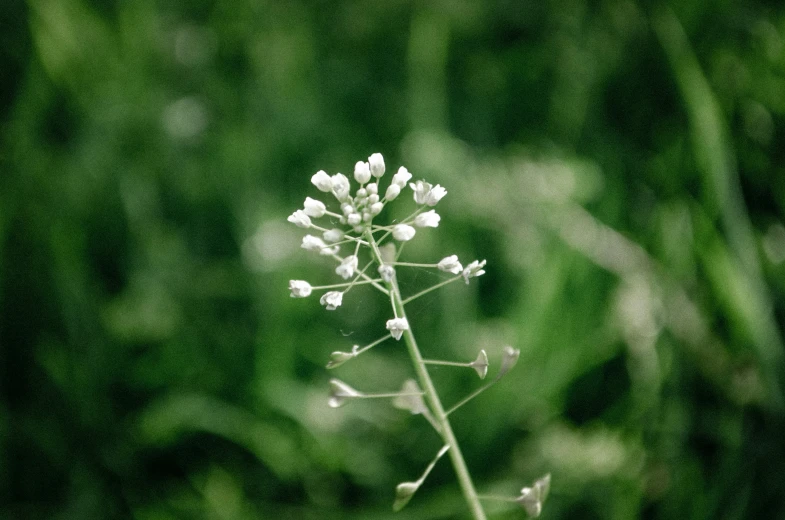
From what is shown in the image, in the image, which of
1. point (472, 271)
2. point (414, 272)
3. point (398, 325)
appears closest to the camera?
point (398, 325)

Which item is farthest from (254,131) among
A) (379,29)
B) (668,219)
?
(668,219)

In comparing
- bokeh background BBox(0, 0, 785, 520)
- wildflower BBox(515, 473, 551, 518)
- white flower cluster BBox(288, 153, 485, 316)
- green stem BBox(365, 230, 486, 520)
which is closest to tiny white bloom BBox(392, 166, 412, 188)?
white flower cluster BBox(288, 153, 485, 316)

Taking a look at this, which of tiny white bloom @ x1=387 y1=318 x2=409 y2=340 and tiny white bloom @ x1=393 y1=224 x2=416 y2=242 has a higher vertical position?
tiny white bloom @ x1=393 y1=224 x2=416 y2=242

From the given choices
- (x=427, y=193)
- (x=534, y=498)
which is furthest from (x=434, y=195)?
(x=534, y=498)

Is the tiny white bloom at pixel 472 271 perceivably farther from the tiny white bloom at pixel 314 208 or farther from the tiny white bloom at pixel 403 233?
the tiny white bloom at pixel 314 208

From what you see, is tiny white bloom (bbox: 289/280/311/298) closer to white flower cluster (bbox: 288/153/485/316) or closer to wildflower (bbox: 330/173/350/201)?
white flower cluster (bbox: 288/153/485/316)

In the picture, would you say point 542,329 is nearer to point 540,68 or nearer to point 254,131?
point 540,68

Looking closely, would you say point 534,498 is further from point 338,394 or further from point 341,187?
point 341,187

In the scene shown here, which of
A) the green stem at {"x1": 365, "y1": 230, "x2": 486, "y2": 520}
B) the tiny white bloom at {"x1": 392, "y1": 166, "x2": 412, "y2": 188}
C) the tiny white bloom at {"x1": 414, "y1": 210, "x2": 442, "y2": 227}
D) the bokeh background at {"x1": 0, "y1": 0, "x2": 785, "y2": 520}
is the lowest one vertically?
the green stem at {"x1": 365, "y1": 230, "x2": 486, "y2": 520}

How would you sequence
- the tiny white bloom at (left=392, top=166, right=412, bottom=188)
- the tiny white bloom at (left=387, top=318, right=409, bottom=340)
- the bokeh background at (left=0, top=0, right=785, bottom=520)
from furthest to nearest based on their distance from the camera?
the bokeh background at (left=0, top=0, right=785, bottom=520)
the tiny white bloom at (left=392, top=166, right=412, bottom=188)
the tiny white bloom at (left=387, top=318, right=409, bottom=340)
